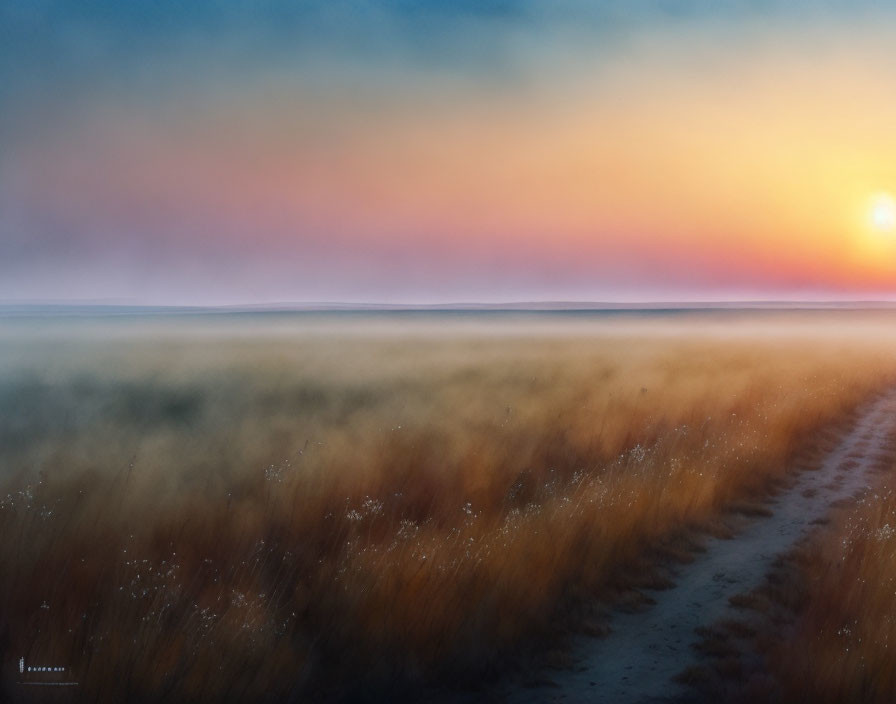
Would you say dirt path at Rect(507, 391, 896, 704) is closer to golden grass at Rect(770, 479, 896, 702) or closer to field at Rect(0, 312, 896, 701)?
field at Rect(0, 312, 896, 701)

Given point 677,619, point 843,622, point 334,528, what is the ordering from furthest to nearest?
1. point 334,528
2. point 677,619
3. point 843,622

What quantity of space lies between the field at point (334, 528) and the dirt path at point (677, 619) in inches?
16.7

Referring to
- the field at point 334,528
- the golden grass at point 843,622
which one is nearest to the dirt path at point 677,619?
the field at point 334,528

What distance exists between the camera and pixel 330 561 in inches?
260

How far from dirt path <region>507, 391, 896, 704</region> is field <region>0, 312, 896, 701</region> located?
0.42 m

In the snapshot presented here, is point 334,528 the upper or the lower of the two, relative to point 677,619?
upper

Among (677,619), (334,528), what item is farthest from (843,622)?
(334,528)

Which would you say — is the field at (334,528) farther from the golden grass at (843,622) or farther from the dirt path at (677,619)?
the golden grass at (843,622)

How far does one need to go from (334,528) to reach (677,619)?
142 inches

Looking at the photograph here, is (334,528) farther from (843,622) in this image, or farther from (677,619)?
(843,622)

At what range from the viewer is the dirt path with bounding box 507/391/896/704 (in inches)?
204

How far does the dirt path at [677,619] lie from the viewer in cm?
518

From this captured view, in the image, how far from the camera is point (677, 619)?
632 centimetres

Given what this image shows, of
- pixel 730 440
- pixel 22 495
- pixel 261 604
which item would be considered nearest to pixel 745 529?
pixel 730 440
